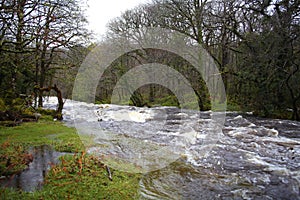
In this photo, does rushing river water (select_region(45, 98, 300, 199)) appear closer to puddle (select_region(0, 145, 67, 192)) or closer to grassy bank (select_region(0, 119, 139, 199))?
grassy bank (select_region(0, 119, 139, 199))

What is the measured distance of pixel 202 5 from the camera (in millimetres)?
18047

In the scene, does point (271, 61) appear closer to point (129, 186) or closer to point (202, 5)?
point (202, 5)

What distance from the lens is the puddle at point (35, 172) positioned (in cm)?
399

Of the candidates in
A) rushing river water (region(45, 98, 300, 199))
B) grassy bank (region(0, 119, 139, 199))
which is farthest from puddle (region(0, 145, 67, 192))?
rushing river water (region(45, 98, 300, 199))

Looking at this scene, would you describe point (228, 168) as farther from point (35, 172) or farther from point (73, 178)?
point (35, 172)

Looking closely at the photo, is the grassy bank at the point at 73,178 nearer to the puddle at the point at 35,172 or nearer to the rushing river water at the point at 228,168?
the puddle at the point at 35,172

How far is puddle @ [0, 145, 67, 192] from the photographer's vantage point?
13.1 feet

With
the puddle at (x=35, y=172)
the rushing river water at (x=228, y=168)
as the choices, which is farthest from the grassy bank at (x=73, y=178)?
the rushing river water at (x=228, y=168)

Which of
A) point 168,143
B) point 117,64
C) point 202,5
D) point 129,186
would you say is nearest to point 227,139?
point 168,143

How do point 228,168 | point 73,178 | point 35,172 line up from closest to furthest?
point 73,178
point 35,172
point 228,168

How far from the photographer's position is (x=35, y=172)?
461cm

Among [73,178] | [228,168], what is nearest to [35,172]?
[73,178]

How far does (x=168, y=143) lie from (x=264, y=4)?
11.3 metres

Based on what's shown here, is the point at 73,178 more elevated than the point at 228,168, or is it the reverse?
the point at 73,178
